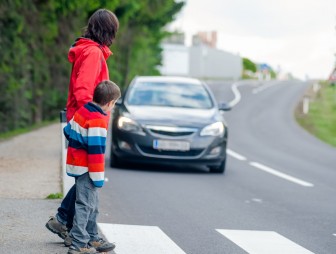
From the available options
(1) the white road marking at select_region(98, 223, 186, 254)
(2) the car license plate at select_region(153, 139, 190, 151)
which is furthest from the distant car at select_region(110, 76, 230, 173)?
(1) the white road marking at select_region(98, 223, 186, 254)

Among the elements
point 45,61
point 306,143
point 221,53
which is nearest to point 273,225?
point 306,143

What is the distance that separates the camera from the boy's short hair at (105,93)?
6875mm

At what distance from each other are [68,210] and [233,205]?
386 cm

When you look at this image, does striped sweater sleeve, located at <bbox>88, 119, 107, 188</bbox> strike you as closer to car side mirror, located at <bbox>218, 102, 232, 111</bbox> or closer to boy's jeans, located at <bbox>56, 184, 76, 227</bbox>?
boy's jeans, located at <bbox>56, 184, 76, 227</bbox>

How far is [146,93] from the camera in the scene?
16.1 meters

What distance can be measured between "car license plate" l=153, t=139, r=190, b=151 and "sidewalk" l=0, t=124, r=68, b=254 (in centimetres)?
155

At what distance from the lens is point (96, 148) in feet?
22.5

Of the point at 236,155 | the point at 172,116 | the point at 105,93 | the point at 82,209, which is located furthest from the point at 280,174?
the point at 105,93

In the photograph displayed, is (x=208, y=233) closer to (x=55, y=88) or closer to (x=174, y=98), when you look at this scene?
(x=174, y=98)

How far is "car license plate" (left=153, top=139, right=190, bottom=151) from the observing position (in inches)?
574

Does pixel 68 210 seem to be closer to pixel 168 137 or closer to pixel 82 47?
pixel 82 47

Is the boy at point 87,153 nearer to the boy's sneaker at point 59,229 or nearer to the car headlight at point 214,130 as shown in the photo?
the boy's sneaker at point 59,229

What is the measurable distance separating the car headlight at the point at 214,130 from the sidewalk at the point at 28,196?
2342mm

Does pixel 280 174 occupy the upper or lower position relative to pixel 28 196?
lower
